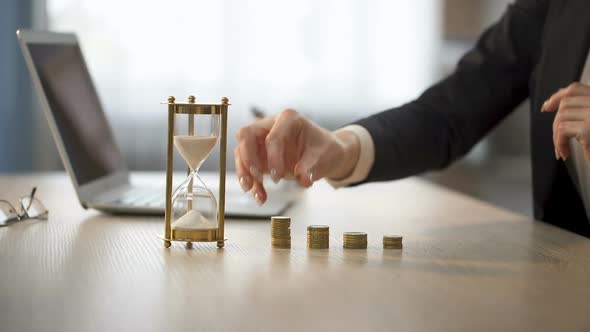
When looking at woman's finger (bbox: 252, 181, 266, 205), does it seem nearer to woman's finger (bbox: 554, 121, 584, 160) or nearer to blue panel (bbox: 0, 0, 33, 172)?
woman's finger (bbox: 554, 121, 584, 160)

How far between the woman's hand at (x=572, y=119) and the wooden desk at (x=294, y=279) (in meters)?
0.13

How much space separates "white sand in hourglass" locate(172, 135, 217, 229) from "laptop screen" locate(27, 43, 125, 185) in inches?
17.3

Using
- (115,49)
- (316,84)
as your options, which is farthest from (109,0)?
(316,84)

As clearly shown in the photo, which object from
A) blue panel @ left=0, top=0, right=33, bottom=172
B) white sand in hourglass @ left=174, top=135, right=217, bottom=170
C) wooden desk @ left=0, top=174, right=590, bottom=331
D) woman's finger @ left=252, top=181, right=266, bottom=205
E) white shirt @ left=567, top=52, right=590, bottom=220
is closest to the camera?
wooden desk @ left=0, top=174, right=590, bottom=331

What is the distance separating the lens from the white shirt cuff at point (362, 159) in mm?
1609

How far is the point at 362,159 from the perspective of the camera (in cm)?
162

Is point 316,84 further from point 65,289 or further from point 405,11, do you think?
point 65,289

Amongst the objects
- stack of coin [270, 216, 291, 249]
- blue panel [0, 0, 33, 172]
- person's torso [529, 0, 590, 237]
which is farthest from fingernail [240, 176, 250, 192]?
blue panel [0, 0, 33, 172]

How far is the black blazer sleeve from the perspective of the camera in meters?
1.79

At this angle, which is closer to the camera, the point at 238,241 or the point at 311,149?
the point at 238,241

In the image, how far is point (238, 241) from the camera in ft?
3.90

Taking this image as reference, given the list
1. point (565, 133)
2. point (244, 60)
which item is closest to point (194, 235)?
point (565, 133)

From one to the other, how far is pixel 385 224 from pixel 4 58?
11.3ft

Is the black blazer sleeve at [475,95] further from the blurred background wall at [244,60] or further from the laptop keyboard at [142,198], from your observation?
the blurred background wall at [244,60]
